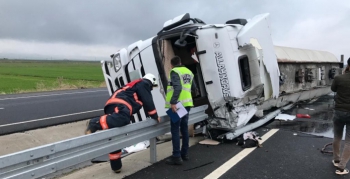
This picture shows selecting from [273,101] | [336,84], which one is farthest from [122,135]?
[273,101]

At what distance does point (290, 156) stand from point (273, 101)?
12.0 feet

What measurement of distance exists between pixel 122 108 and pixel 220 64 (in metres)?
2.15

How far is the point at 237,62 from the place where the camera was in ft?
16.9

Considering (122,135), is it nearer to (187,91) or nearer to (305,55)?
(187,91)

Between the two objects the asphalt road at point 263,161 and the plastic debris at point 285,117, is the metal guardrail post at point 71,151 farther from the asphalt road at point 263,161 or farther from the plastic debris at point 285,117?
the plastic debris at point 285,117

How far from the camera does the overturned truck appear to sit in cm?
514

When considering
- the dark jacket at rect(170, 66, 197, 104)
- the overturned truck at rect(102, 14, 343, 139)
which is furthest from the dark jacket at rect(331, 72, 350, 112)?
the dark jacket at rect(170, 66, 197, 104)

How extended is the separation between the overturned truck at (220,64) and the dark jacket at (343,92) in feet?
5.56

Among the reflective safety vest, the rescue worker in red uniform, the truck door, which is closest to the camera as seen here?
the rescue worker in red uniform

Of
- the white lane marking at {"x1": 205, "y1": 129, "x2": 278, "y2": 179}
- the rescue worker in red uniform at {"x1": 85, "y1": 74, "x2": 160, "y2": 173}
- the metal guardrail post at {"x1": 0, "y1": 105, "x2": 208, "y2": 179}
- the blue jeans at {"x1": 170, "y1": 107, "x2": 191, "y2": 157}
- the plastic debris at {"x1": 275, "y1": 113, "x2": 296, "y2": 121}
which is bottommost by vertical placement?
the plastic debris at {"x1": 275, "y1": 113, "x2": 296, "y2": 121}

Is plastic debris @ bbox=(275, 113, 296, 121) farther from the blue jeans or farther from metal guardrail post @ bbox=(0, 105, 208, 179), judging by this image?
metal guardrail post @ bbox=(0, 105, 208, 179)

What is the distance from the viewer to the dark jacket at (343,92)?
12.2ft

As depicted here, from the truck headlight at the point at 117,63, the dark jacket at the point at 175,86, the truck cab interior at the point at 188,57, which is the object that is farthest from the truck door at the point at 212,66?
the truck headlight at the point at 117,63

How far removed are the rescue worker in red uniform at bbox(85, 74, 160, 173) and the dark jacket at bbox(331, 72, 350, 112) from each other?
2.55m
